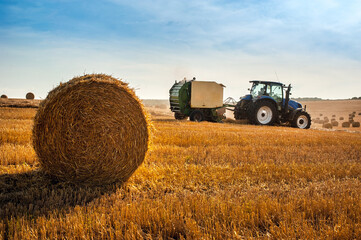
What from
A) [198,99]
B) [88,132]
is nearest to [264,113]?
[198,99]

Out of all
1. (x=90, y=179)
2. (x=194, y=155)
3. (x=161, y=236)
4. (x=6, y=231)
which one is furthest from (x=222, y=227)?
(x=194, y=155)

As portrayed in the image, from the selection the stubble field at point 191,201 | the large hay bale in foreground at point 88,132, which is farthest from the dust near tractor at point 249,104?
the large hay bale in foreground at point 88,132

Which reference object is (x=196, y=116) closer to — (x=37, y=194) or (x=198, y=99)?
(x=198, y=99)

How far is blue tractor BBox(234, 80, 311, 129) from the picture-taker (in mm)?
16344

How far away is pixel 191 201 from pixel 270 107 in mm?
14069

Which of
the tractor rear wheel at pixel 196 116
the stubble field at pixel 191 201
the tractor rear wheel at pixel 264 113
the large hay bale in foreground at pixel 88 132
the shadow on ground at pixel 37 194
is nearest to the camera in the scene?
the stubble field at pixel 191 201

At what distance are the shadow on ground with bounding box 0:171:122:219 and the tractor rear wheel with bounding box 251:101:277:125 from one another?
1275 centimetres

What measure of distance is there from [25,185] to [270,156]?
5303 millimetres

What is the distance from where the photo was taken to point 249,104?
16.7 metres

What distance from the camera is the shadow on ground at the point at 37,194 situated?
3436 mm

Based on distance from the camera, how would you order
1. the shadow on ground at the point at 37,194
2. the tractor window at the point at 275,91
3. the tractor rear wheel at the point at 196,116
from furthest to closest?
the tractor rear wheel at the point at 196,116, the tractor window at the point at 275,91, the shadow on ground at the point at 37,194

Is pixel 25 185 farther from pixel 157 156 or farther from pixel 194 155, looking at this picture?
pixel 194 155

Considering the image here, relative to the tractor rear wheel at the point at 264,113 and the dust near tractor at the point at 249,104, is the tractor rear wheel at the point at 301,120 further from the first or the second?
the tractor rear wheel at the point at 264,113

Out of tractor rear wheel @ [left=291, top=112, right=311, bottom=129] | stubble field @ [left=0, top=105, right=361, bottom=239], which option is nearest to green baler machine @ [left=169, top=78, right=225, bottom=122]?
tractor rear wheel @ [left=291, top=112, right=311, bottom=129]
